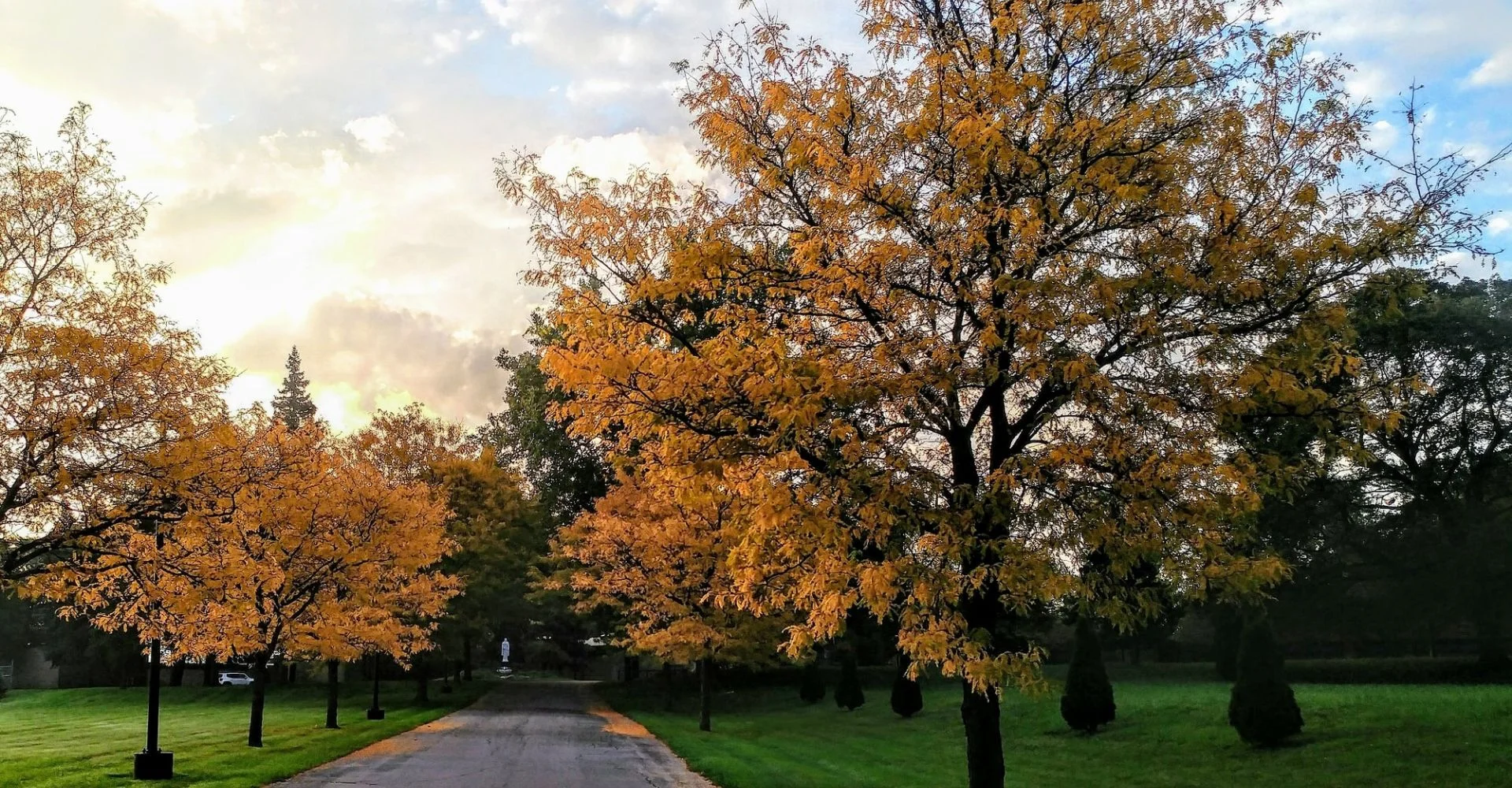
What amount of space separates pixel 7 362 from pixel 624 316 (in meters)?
7.43

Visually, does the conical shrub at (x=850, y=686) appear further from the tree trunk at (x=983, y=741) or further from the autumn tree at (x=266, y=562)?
the tree trunk at (x=983, y=741)

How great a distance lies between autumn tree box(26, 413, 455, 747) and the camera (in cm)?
1236

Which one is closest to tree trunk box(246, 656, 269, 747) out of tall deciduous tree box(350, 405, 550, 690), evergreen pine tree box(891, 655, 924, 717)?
tall deciduous tree box(350, 405, 550, 690)

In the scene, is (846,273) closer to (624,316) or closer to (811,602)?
(624,316)

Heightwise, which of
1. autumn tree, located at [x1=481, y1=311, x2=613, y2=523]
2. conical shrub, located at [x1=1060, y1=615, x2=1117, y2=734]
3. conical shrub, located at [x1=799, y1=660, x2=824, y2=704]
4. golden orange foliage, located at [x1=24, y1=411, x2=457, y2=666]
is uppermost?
autumn tree, located at [x1=481, y1=311, x2=613, y2=523]

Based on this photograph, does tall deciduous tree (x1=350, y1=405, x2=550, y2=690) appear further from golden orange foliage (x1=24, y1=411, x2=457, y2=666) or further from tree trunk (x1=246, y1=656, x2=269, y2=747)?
tree trunk (x1=246, y1=656, x2=269, y2=747)

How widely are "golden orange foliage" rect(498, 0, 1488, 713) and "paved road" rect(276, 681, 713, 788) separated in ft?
29.4

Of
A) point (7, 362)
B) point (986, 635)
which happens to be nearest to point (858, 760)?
point (986, 635)

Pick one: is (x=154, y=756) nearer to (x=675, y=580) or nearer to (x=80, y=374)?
(x=80, y=374)

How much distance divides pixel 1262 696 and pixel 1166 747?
8.87ft

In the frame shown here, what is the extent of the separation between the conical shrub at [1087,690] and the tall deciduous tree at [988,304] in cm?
1661

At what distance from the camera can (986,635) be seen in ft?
23.0

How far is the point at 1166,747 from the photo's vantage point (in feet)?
65.9

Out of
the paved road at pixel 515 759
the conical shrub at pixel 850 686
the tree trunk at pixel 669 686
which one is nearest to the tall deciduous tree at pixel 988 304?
the paved road at pixel 515 759
